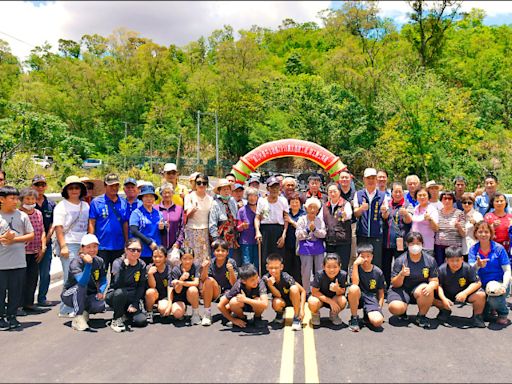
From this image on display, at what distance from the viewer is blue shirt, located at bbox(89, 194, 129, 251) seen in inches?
253

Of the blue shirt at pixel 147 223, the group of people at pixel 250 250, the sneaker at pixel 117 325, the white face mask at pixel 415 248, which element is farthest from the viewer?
the blue shirt at pixel 147 223

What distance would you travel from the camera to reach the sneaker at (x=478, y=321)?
222 inches

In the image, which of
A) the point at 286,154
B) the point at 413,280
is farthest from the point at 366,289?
the point at 286,154

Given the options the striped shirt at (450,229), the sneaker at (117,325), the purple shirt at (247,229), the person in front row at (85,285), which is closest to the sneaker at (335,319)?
the purple shirt at (247,229)

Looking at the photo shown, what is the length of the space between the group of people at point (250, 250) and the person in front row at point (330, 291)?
1 cm

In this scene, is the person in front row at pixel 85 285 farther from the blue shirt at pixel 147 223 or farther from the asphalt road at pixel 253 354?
the blue shirt at pixel 147 223

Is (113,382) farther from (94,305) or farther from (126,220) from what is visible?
(126,220)

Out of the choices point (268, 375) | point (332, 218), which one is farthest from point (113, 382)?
point (332, 218)

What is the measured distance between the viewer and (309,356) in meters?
4.63

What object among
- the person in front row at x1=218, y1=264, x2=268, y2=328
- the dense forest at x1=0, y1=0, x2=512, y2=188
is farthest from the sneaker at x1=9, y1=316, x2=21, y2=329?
the dense forest at x1=0, y1=0, x2=512, y2=188

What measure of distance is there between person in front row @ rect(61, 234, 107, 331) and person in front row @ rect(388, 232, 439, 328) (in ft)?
12.3

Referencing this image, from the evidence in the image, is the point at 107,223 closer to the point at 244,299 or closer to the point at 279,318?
the point at 244,299

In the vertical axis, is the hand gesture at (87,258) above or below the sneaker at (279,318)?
above

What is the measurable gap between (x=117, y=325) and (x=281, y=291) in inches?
80.8
